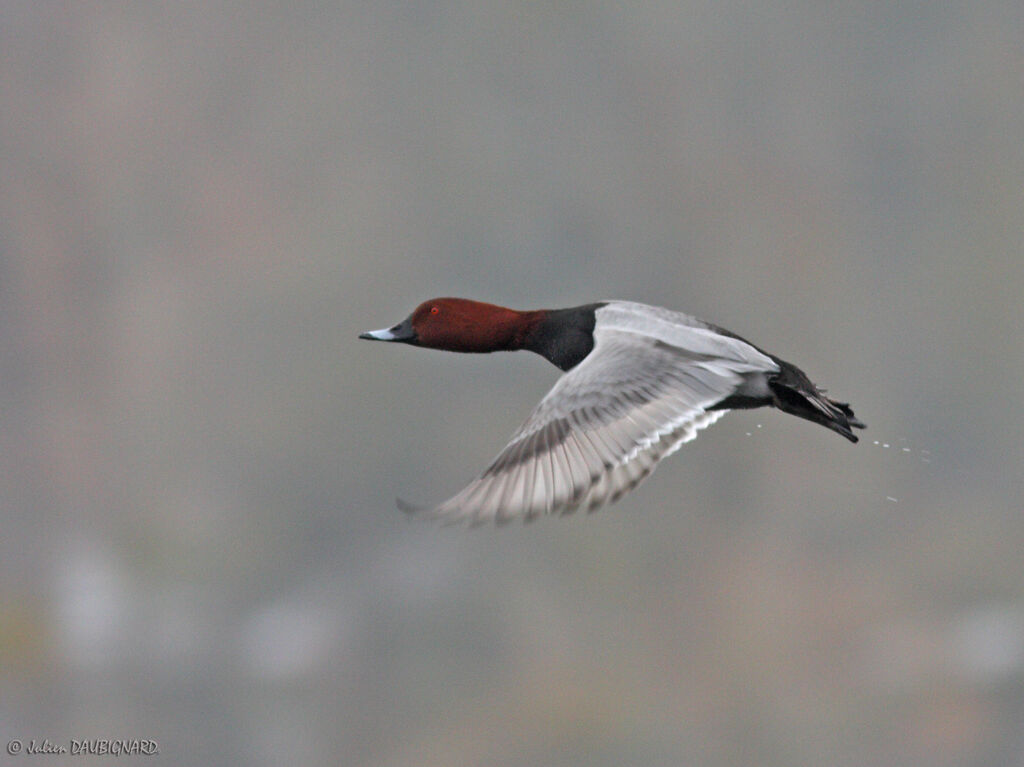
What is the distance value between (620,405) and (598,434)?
3.0 inches

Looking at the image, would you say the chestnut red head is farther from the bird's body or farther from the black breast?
the bird's body

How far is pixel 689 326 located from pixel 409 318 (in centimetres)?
69

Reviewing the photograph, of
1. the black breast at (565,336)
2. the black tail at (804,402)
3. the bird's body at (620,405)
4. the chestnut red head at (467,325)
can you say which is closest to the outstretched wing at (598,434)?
the bird's body at (620,405)

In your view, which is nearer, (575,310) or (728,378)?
(728,378)

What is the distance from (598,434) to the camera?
2459 mm

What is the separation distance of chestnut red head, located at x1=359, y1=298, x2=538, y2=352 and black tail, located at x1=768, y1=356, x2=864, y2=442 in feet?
2.05

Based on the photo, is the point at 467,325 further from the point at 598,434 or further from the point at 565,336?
the point at 598,434

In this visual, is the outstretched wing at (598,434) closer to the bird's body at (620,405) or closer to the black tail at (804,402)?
the bird's body at (620,405)

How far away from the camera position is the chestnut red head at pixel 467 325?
3109 millimetres

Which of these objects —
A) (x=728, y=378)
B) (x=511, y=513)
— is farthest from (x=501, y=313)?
(x=511, y=513)

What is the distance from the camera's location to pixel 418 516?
2230mm

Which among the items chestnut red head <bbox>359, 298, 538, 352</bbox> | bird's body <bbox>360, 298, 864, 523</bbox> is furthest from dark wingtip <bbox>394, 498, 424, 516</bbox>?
chestnut red head <bbox>359, 298, 538, 352</bbox>

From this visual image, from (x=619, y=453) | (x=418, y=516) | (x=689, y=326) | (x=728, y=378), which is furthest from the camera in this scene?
(x=689, y=326)

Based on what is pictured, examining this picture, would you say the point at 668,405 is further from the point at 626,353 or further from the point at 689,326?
the point at 689,326
